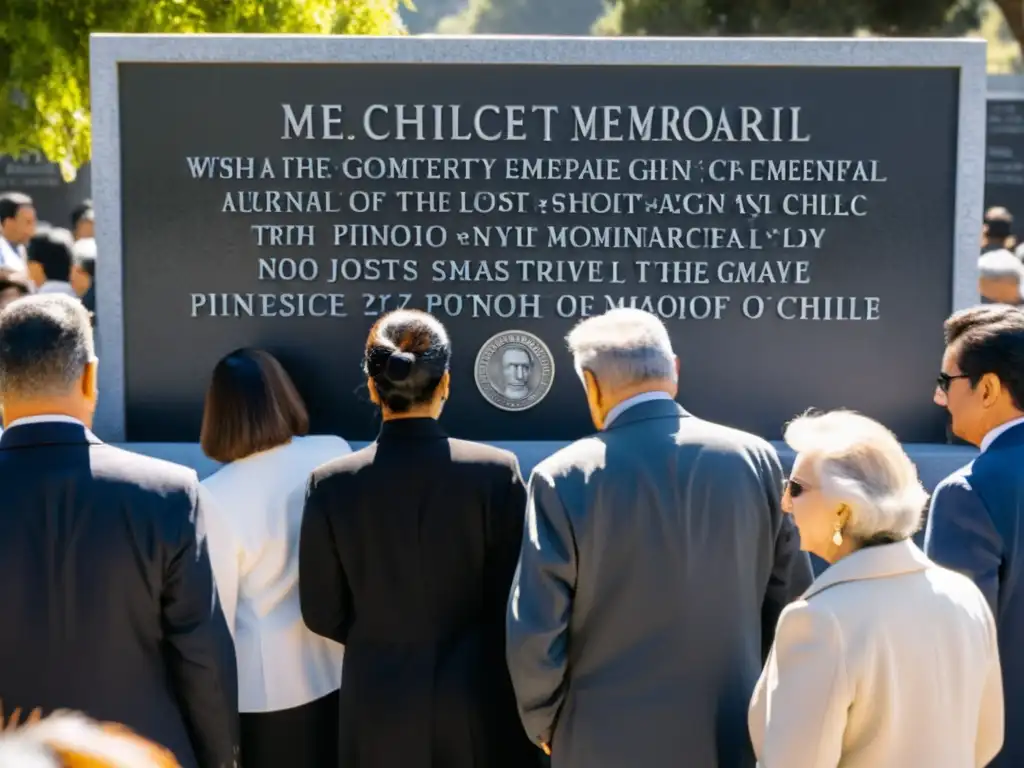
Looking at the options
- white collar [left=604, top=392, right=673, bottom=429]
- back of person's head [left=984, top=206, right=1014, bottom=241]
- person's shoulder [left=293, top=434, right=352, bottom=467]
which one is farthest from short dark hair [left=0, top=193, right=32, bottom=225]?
white collar [left=604, top=392, right=673, bottom=429]

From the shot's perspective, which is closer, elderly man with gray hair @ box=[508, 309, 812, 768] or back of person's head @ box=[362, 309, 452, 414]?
elderly man with gray hair @ box=[508, 309, 812, 768]

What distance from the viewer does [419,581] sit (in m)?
3.46

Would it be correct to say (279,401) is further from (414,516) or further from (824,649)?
(824,649)

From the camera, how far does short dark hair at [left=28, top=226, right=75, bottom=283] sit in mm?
8359

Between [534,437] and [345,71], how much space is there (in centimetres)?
157

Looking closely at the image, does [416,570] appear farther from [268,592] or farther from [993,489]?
[993,489]

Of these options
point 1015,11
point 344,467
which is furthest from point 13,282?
point 1015,11

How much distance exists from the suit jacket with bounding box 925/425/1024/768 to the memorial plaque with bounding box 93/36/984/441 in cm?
193

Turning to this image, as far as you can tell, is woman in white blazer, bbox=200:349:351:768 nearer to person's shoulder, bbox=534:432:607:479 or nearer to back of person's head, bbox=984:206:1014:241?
person's shoulder, bbox=534:432:607:479

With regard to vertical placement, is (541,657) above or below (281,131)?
below

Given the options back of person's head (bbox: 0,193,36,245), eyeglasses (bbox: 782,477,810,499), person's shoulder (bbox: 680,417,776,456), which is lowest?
eyeglasses (bbox: 782,477,810,499)

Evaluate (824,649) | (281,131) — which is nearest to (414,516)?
(824,649)

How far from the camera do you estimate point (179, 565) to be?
3.00 metres

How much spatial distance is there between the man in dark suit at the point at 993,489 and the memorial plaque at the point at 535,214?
5.59ft
